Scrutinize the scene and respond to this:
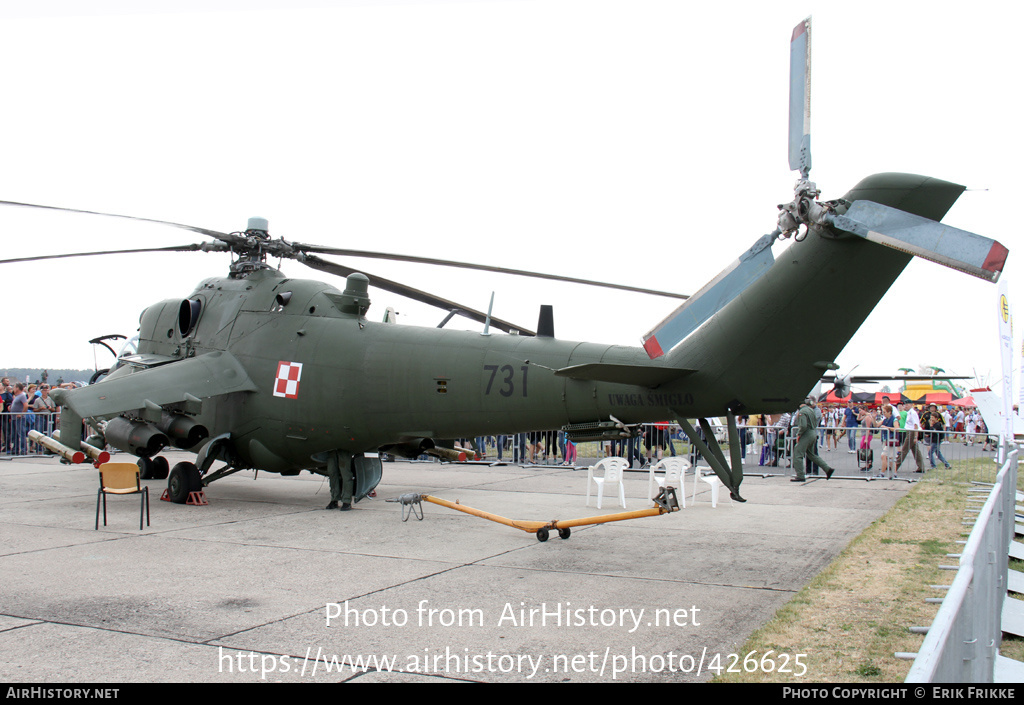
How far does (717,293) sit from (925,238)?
5.47 feet

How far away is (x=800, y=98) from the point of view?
5.82m

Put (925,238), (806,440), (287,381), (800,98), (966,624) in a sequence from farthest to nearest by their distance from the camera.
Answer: (806,440) < (287,381) < (800,98) < (925,238) < (966,624)

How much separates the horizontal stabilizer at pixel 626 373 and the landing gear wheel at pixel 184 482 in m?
7.42

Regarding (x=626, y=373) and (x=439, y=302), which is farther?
(x=439, y=302)

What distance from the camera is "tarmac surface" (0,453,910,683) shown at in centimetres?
479

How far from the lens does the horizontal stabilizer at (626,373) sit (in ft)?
24.3

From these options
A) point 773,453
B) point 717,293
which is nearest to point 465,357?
point 717,293

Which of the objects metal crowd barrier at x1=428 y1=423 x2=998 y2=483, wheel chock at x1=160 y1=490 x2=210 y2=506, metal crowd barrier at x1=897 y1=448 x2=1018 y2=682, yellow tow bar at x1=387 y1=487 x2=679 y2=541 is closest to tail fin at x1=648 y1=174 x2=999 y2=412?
yellow tow bar at x1=387 y1=487 x2=679 y2=541

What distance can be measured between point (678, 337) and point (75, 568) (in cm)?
645

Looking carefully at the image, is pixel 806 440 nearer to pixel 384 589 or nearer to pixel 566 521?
pixel 566 521

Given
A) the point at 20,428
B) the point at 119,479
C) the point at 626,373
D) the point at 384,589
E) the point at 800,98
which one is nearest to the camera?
the point at 800,98

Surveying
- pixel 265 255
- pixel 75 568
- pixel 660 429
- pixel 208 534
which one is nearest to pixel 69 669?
pixel 75 568

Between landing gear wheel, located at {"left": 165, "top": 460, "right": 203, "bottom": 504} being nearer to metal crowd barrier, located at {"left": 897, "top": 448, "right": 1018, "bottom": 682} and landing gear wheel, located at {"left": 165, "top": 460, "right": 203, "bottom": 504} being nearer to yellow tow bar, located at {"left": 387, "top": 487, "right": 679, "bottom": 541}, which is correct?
yellow tow bar, located at {"left": 387, "top": 487, "right": 679, "bottom": 541}
